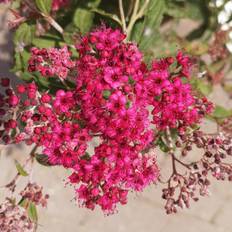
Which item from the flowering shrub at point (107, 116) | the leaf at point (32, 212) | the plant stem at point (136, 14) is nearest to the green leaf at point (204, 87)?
the plant stem at point (136, 14)

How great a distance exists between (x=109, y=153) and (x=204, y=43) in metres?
1.64

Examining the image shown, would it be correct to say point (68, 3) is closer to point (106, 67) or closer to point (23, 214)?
point (106, 67)

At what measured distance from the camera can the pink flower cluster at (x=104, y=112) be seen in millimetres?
1916

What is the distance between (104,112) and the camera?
6.30 feet

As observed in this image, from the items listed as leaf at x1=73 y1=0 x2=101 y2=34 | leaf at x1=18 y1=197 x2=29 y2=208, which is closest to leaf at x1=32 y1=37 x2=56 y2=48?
leaf at x1=73 y1=0 x2=101 y2=34

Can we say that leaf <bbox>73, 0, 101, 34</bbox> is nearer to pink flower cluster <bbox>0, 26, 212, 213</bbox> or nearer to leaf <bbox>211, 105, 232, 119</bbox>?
pink flower cluster <bbox>0, 26, 212, 213</bbox>

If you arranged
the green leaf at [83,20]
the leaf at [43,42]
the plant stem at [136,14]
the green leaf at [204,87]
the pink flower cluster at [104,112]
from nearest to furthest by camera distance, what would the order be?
the pink flower cluster at [104,112] → the plant stem at [136,14] → the green leaf at [83,20] → the leaf at [43,42] → the green leaf at [204,87]

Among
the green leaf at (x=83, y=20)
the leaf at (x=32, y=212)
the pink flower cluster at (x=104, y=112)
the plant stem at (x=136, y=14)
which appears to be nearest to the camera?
the pink flower cluster at (x=104, y=112)

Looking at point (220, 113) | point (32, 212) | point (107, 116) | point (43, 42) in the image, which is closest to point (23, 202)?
point (32, 212)

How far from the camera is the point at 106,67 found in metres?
1.93

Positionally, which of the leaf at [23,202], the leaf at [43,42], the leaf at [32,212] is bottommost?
the leaf at [32,212]

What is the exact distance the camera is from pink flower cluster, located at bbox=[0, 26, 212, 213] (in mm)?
1916

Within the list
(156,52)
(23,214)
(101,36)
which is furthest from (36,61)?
(156,52)

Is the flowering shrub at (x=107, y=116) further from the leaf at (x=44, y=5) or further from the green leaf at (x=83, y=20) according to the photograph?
the green leaf at (x=83, y=20)
